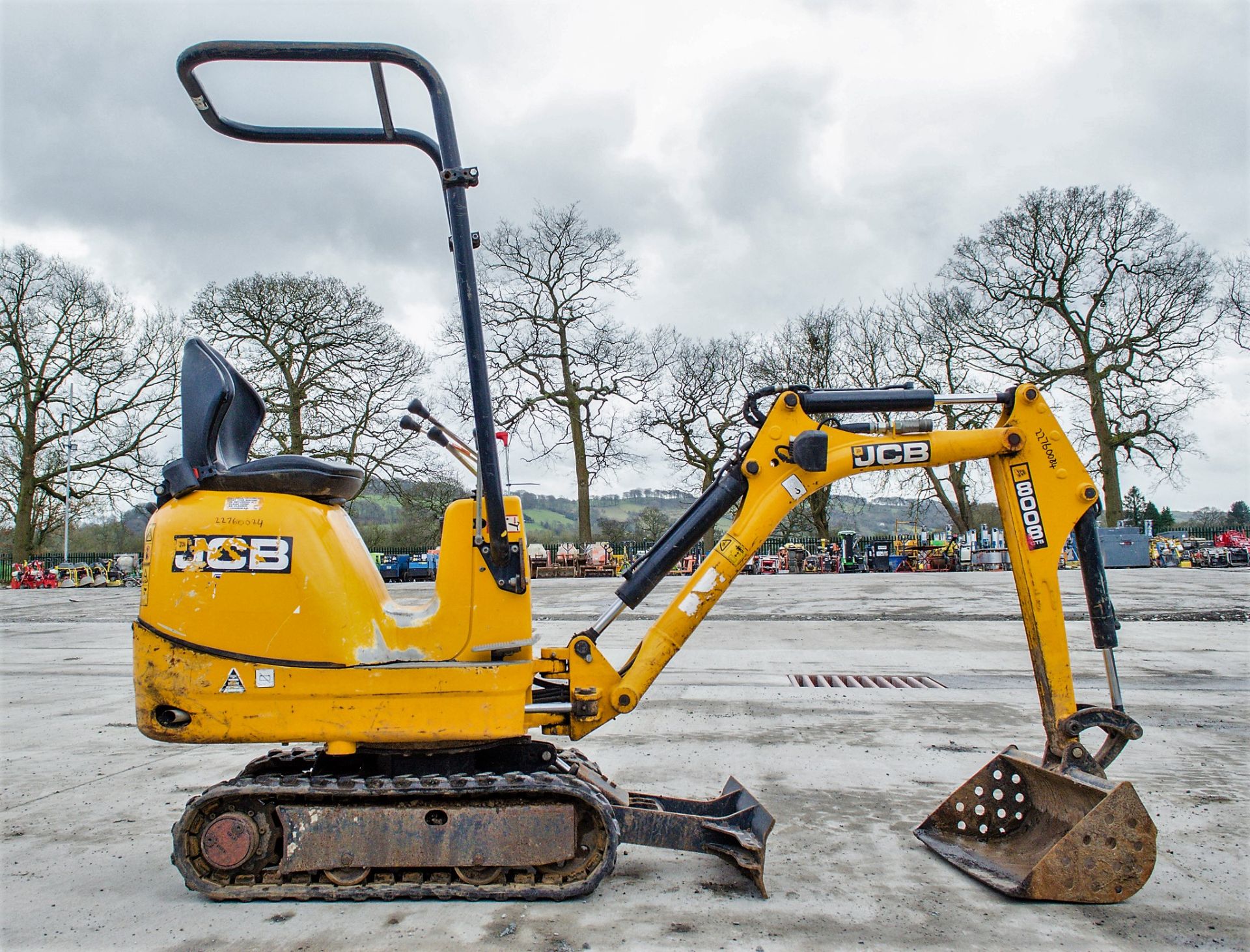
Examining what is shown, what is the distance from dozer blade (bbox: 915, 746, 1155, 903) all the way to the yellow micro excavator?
12 mm

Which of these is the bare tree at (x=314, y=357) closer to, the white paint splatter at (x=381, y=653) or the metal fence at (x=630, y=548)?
the metal fence at (x=630, y=548)

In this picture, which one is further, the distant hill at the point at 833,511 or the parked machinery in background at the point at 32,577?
the distant hill at the point at 833,511

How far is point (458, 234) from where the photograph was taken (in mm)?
3271

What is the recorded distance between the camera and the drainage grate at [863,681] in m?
7.72

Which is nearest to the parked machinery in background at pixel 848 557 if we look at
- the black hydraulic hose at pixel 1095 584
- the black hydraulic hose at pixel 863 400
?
the black hydraulic hose at pixel 1095 584

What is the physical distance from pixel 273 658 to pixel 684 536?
1.89 metres

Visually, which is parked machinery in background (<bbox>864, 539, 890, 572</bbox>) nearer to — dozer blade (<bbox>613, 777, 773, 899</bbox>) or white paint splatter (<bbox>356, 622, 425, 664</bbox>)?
dozer blade (<bbox>613, 777, 773, 899</bbox>)

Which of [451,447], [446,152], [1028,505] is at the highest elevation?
[446,152]

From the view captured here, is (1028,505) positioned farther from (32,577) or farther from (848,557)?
(32,577)

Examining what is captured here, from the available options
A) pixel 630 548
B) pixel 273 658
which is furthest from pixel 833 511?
pixel 273 658

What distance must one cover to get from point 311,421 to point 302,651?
25924 mm

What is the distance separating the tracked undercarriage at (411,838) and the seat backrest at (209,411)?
143 centimetres

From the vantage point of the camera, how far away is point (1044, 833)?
149 inches

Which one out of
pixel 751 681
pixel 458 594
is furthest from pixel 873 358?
pixel 458 594
